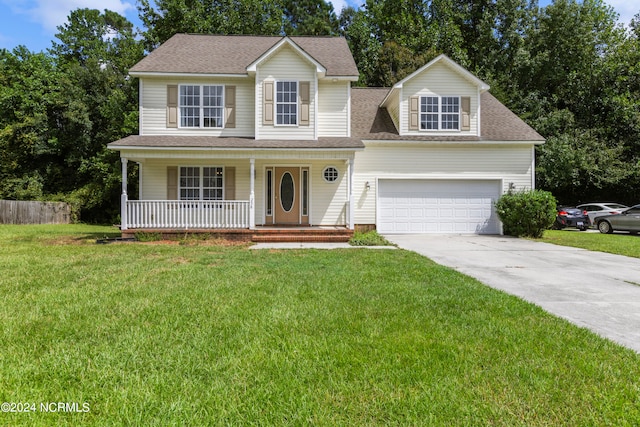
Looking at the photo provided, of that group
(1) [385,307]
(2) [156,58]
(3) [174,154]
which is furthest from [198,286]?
(2) [156,58]

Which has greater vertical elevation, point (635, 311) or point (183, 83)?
point (183, 83)

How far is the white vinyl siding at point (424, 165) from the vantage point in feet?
48.2

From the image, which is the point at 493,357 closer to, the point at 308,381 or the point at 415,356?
the point at 415,356

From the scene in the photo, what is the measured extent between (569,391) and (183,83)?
14.7m

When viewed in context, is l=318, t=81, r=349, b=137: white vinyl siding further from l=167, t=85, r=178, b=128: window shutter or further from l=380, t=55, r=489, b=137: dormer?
l=167, t=85, r=178, b=128: window shutter

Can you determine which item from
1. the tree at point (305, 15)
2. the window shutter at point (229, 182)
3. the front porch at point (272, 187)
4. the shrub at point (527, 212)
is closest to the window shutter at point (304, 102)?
the front porch at point (272, 187)

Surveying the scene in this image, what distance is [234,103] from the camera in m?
14.1

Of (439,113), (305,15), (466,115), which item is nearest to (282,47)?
(439,113)

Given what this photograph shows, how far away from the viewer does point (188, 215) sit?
1267 cm

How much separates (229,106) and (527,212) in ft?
39.1

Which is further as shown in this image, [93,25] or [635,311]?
[93,25]

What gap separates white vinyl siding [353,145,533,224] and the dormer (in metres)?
0.73

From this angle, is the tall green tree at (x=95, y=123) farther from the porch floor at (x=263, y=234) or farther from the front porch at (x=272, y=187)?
the porch floor at (x=263, y=234)

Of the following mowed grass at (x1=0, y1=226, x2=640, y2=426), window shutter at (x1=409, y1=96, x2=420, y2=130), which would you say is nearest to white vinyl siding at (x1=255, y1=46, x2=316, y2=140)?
window shutter at (x1=409, y1=96, x2=420, y2=130)
